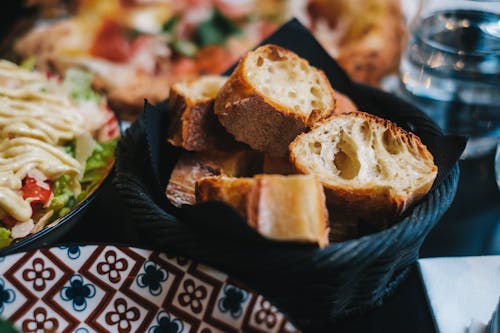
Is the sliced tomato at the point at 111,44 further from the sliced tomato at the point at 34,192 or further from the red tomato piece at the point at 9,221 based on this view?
the red tomato piece at the point at 9,221

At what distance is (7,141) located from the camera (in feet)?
3.84

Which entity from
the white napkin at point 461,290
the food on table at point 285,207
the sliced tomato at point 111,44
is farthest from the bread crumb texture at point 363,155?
the sliced tomato at point 111,44

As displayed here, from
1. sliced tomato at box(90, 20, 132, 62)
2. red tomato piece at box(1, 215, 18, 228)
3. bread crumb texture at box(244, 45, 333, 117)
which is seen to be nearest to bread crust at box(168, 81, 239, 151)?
bread crumb texture at box(244, 45, 333, 117)

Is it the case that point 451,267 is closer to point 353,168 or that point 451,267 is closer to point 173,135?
point 353,168

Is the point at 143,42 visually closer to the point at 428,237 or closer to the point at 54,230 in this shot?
the point at 54,230

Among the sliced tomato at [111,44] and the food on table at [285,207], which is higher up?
the food on table at [285,207]

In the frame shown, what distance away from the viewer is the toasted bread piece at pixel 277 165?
1024 millimetres

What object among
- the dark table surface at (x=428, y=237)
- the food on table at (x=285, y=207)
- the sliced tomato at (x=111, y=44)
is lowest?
the dark table surface at (x=428, y=237)

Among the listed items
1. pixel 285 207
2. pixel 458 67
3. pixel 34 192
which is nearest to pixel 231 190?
pixel 285 207

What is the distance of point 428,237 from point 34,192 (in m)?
0.94

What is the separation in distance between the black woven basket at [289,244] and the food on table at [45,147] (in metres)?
0.15

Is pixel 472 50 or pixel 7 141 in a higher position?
pixel 7 141

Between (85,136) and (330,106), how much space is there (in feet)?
2.03

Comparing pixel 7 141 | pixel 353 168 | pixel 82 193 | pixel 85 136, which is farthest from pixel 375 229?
pixel 7 141
